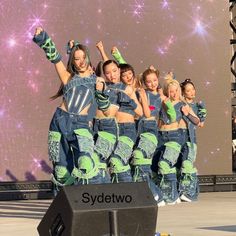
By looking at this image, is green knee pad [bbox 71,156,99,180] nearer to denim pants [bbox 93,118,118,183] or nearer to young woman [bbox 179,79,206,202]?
denim pants [bbox 93,118,118,183]

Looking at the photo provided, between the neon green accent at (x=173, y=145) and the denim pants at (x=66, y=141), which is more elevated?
the denim pants at (x=66, y=141)

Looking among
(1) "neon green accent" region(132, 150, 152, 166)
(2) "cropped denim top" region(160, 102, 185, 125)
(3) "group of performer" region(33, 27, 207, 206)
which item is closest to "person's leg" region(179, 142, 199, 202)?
(3) "group of performer" region(33, 27, 207, 206)

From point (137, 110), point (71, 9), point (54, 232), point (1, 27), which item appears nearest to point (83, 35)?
point (71, 9)

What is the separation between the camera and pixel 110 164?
692 centimetres

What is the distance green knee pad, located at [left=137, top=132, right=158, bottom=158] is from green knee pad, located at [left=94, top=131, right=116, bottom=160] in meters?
0.99

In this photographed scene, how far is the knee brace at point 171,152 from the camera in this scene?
7.71m

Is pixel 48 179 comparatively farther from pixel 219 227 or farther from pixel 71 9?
pixel 219 227

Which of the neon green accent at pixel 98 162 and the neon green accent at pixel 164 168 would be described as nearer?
the neon green accent at pixel 98 162

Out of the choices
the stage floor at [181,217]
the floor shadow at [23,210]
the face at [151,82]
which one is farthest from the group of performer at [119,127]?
the floor shadow at [23,210]

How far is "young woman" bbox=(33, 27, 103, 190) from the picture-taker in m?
5.43

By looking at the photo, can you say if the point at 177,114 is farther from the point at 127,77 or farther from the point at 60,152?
the point at 60,152

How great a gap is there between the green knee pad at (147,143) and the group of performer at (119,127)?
0.01 m

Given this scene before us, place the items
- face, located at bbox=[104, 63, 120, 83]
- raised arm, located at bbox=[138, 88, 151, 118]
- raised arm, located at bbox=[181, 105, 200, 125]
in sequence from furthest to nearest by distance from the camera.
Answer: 1. raised arm, located at bbox=[181, 105, 200, 125]
2. raised arm, located at bbox=[138, 88, 151, 118]
3. face, located at bbox=[104, 63, 120, 83]

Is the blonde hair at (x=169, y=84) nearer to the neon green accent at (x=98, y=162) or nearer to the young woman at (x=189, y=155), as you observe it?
the young woman at (x=189, y=155)
